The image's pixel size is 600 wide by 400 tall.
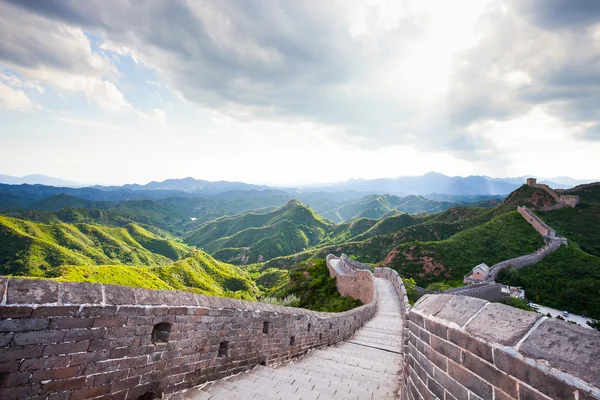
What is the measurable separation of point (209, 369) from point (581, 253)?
47796mm

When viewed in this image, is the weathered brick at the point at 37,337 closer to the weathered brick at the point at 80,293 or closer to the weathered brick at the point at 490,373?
the weathered brick at the point at 80,293

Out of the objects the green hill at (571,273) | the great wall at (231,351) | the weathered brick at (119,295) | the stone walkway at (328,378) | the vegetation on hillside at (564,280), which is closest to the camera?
the great wall at (231,351)

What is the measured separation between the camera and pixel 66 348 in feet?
10.5

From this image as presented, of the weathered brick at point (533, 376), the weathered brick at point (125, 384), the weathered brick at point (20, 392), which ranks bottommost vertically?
the weathered brick at point (125, 384)

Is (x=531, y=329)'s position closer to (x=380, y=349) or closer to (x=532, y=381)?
(x=532, y=381)

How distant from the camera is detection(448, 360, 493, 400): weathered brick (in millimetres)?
2184

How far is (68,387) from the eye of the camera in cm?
324

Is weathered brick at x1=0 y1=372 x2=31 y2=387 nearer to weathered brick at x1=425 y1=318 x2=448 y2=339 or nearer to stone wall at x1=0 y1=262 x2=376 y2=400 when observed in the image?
stone wall at x1=0 y1=262 x2=376 y2=400

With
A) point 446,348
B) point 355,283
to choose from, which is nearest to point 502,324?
point 446,348

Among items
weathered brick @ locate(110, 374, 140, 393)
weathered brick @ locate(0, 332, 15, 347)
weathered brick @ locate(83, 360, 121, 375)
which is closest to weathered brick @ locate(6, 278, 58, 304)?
weathered brick @ locate(0, 332, 15, 347)

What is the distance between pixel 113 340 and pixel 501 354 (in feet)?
13.4

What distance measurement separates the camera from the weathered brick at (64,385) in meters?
3.08

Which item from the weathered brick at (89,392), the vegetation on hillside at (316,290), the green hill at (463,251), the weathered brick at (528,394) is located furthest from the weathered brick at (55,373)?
the green hill at (463,251)

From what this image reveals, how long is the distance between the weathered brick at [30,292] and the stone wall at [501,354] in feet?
13.2
